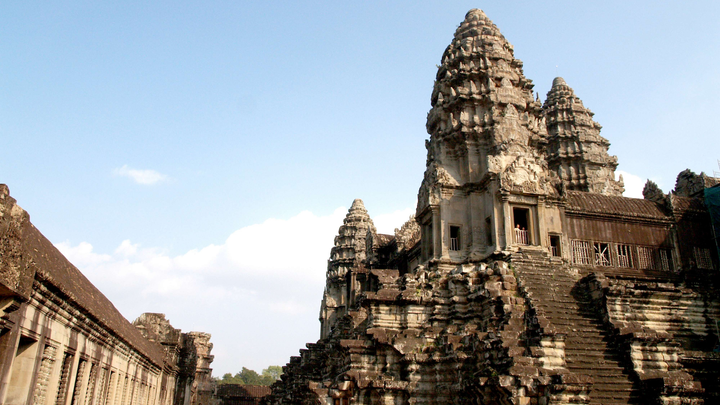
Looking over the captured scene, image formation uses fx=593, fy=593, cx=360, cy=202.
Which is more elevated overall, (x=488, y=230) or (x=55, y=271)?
(x=488, y=230)

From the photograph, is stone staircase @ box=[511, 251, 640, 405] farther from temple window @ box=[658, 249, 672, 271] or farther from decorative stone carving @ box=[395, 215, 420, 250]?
decorative stone carving @ box=[395, 215, 420, 250]

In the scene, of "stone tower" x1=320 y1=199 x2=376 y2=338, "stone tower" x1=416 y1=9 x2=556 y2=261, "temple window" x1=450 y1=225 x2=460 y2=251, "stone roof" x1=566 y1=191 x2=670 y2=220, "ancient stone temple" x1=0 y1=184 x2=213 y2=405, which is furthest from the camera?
"stone tower" x1=320 y1=199 x2=376 y2=338

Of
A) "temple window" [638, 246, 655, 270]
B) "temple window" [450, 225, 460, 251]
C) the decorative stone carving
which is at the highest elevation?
the decorative stone carving

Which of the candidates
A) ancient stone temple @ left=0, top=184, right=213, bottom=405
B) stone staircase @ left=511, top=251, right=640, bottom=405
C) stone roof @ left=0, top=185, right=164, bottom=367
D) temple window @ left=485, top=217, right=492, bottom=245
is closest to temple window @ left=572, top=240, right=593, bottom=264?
stone staircase @ left=511, top=251, right=640, bottom=405

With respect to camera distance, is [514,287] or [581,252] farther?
[581,252]

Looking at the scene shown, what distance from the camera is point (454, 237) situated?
24531mm

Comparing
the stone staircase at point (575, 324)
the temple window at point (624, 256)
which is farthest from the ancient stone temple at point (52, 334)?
the temple window at point (624, 256)

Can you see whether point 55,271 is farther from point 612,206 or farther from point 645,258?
point 645,258

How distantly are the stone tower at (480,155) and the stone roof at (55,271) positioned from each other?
548 inches

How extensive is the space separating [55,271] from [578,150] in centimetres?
3468

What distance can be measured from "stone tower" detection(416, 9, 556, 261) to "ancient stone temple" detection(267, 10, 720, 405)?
61mm

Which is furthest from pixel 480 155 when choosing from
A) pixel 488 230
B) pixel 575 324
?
pixel 575 324

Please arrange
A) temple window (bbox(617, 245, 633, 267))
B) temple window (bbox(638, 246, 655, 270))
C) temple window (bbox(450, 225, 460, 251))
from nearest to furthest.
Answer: temple window (bbox(617, 245, 633, 267)), temple window (bbox(638, 246, 655, 270)), temple window (bbox(450, 225, 460, 251))

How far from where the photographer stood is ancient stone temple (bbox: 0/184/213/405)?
653 centimetres
